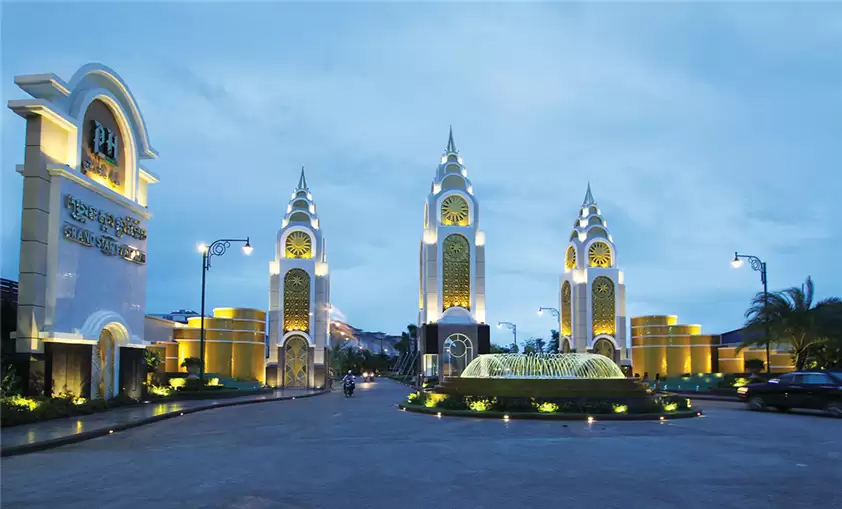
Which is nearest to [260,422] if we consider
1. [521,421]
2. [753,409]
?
[521,421]

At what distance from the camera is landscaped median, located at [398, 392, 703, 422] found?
2067 centimetres

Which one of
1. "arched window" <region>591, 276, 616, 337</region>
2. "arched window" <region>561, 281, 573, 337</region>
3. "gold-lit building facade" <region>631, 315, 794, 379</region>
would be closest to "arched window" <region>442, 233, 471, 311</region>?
"arched window" <region>591, 276, 616, 337</region>

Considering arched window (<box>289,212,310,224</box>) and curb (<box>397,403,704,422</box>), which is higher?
arched window (<box>289,212,310,224</box>)

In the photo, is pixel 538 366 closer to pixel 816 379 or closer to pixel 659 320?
pixel 816 379

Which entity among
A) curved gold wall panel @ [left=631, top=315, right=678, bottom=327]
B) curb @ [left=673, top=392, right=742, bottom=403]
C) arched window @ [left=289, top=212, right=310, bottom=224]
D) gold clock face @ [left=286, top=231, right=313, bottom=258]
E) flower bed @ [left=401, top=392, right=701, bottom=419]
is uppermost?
arched window @ [left=289, top=212, right=310, bottom=224]

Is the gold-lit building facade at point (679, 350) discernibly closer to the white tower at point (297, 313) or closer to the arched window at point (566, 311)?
the arched window at point (566, 311)

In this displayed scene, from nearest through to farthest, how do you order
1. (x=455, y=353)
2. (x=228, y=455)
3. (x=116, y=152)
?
(x=228, y=455) < (x=116, y=152) < (x=455, y=353)

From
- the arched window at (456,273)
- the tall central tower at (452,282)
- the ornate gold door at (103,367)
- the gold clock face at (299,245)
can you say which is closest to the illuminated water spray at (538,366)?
the ornate gold door at (103,367)

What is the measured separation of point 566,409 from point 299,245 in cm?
3495

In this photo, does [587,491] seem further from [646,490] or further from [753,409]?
[753,409]

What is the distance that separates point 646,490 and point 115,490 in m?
6.82

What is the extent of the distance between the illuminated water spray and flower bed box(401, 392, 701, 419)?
4940 mm

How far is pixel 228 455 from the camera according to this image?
1283cm

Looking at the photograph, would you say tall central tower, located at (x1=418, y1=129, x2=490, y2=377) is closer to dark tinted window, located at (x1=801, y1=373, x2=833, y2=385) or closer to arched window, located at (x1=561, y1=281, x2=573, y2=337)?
arched window, located at (x1=561, y1=281, x2=573, y2=337)
